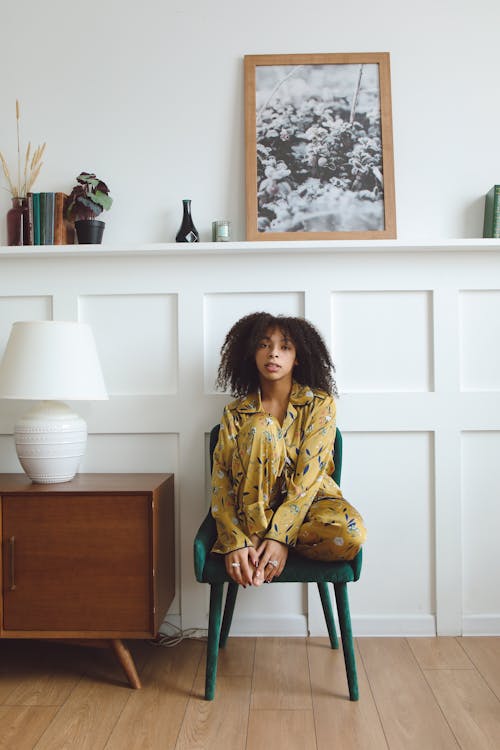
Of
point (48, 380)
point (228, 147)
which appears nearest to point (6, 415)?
point (48, 380)

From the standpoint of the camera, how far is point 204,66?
246 cm

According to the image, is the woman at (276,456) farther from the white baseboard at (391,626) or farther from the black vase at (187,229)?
the white baseboard at (391,626)

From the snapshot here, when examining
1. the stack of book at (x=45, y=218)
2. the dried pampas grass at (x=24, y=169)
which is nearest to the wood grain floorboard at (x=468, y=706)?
the stack of book at (x=45, y=218)

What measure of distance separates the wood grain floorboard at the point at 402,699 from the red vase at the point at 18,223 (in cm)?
180

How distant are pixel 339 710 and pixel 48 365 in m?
1.27

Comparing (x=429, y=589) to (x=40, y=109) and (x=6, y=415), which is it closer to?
(x=6, y=415)

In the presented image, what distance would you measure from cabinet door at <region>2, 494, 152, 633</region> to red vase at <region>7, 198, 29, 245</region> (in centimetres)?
94

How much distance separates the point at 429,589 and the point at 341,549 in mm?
694

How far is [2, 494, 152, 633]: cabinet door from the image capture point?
78.7 inches

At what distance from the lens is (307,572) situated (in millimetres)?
1894

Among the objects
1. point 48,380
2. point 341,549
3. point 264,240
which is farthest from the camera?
point 264,240

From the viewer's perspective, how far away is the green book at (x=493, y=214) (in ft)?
7.66

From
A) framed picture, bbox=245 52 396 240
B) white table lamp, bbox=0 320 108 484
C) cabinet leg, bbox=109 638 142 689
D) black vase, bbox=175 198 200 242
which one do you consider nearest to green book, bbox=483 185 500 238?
framed picture, bbox=245 52 396 240

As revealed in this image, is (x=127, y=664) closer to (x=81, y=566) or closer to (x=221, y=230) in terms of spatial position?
(x=81, y=566)
